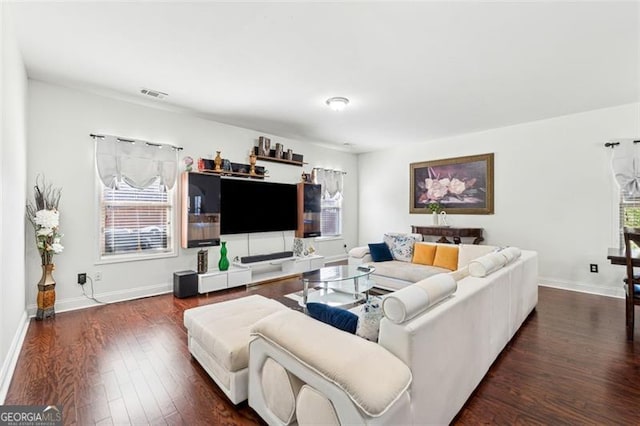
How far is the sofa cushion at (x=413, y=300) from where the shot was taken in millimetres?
1310

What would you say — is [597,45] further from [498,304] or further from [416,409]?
[416,409]

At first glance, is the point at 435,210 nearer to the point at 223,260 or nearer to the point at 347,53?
the point at 347,53

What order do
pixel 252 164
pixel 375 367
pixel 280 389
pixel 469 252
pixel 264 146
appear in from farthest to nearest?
Result: 1. pixel 264 146
2. pixel 252 164
3. pixel 469 252
4. pixel 280 389
5. pixel 375 367

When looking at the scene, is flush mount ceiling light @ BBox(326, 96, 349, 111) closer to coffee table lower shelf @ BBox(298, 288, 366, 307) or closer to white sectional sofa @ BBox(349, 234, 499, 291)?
white sectional sofa @ BBox(349, 234, 499, 291)

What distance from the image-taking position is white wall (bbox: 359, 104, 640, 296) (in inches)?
162

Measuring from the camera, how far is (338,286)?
3.91m

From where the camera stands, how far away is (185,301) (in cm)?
385

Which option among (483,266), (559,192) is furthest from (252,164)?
(559,192)

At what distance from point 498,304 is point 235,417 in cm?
207

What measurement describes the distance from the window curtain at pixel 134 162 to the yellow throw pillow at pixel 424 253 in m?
3.78

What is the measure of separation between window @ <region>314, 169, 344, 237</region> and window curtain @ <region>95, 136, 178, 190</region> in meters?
3.07

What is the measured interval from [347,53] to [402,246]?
295 cm

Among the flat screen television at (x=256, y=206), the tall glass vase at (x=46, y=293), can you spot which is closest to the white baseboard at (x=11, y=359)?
the tall glass vase at (x=46, y=293)

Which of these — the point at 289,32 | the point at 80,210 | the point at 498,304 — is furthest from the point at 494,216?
the point at 80,210
